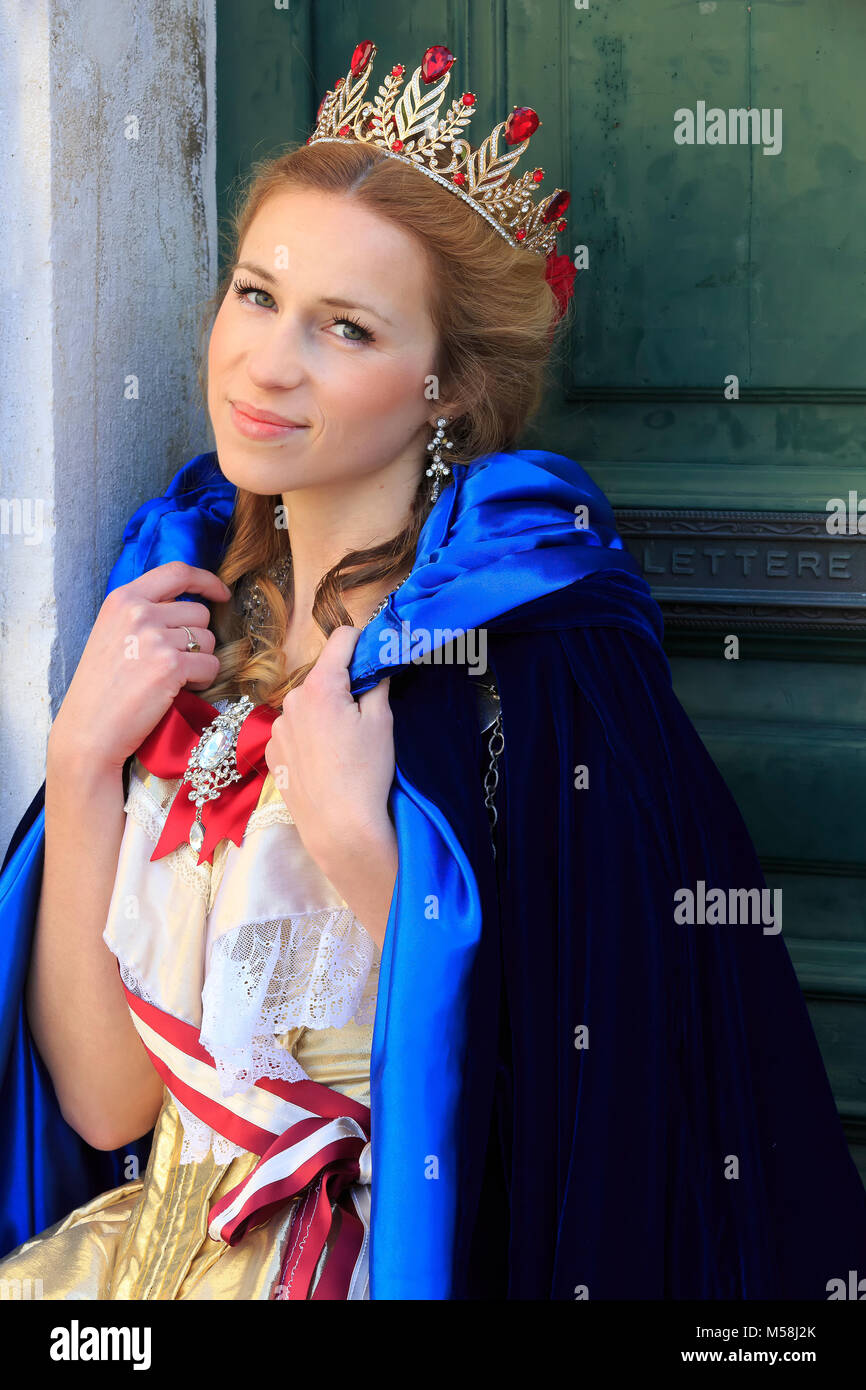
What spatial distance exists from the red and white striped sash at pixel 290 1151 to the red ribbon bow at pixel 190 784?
17 centimetres

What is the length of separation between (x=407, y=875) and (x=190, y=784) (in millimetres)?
286

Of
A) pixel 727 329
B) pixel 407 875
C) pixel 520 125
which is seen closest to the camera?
pixel 407 875

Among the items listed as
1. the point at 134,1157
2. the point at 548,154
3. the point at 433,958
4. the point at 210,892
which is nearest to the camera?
the point at 433,958

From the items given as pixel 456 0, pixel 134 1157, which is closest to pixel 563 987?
pixel 134 1157

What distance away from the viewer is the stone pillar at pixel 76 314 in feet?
4.66

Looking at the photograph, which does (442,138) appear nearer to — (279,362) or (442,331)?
(442,331)

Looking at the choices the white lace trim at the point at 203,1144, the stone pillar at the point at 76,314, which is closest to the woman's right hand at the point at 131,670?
the stone pillar at the point at 76,314

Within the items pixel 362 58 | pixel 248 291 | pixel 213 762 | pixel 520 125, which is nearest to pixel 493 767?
pixel 213 762

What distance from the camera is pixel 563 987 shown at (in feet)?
3.88

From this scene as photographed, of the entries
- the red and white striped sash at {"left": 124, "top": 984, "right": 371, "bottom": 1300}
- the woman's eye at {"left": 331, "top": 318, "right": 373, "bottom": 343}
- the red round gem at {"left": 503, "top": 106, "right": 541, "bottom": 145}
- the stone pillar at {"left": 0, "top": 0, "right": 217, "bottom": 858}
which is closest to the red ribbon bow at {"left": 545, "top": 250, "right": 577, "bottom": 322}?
the red round gem at {"left": 503, "top": 106, "right": 541, "bottom": 145}

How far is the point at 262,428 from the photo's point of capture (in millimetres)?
1283

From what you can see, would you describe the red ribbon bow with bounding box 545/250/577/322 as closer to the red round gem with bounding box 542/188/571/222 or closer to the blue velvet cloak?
the red round gem with bounding box 542/188/571/222
